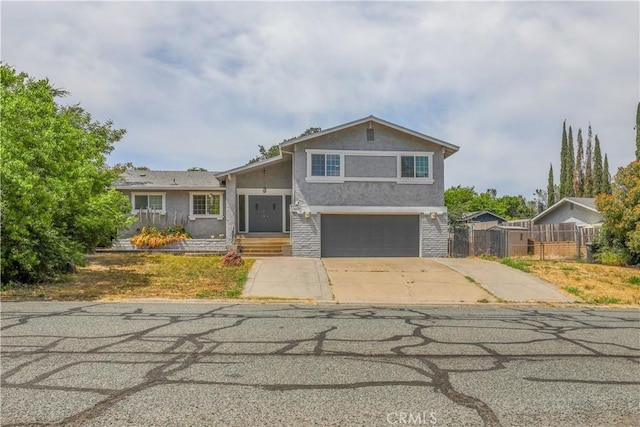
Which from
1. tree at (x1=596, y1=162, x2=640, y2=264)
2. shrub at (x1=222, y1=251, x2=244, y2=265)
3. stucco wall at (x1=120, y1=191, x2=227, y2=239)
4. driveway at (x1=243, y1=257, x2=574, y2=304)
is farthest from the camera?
stucco wall at (x1=120, y1=191, x2=227, y2=239)

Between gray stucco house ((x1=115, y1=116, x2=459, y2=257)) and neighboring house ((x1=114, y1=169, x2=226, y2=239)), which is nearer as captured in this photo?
gray stucco house ((x1=115, y1=116, x2=459, y2=257))

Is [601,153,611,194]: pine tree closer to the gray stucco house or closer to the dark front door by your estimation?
the gray stucco house

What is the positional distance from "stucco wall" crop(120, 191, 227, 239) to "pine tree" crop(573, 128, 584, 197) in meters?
40.6

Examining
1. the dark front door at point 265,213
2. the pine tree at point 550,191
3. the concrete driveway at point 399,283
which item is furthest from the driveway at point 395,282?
the pine tree at point 550,191

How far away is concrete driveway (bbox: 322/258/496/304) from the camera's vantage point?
46.9 feet

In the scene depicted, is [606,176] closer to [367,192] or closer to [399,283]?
[367,192]

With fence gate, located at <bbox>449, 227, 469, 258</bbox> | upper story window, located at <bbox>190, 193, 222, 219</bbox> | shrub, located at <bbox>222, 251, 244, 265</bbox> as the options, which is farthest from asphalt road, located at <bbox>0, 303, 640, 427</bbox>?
upper story window, located at <bbox>190, 193, 222, 219</bbox>

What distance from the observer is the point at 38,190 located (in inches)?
503

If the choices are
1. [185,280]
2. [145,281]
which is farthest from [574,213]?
[145,281]

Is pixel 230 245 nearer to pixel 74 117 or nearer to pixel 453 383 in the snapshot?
pixel 74 117

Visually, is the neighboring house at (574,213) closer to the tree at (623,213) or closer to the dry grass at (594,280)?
the tree at (623,213)

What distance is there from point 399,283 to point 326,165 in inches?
314

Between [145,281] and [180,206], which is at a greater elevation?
[180,206]

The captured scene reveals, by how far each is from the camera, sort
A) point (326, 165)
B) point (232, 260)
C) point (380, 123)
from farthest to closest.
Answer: point (326, 165) < point (380, 123) < point (232, 260)
